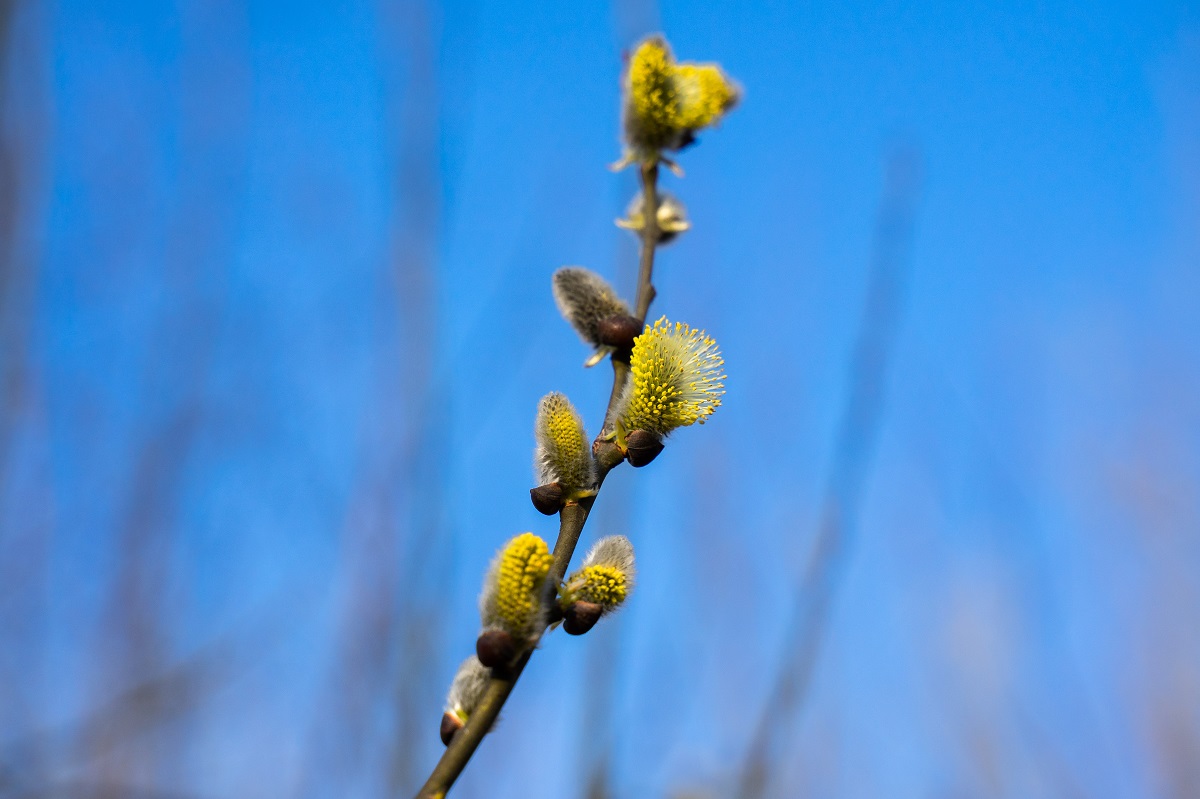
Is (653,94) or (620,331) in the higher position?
(653,94)

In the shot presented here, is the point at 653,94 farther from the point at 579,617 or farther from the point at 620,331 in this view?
the point at 579,617

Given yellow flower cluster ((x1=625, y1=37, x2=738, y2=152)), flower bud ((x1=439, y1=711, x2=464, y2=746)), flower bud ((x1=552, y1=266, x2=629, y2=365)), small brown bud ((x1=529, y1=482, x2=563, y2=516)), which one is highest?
yellow flower cluster ((x1=625, y1=37, x2=738, y2=152))

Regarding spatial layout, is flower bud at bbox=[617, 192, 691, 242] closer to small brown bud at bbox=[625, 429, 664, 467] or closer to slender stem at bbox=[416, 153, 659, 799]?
slender stem at bbox=[416, 153, 659, 799]

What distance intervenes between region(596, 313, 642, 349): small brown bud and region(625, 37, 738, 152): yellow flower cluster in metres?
0.30

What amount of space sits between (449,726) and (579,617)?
141 mm

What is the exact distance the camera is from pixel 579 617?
828mm

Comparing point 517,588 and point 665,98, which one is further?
point 665,98

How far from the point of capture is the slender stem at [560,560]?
696 millimetres

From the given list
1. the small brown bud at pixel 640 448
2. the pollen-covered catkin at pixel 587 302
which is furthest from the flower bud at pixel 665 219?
the small brown bud at pixel 640 448

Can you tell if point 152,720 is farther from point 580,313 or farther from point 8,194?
point 580,313

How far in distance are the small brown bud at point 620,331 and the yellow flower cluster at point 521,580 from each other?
9.5 inches

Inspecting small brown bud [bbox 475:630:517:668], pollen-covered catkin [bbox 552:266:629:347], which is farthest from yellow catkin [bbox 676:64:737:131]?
small brown bud [bbox 475:630:517:668]

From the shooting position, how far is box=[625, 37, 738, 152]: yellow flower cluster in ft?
3.70

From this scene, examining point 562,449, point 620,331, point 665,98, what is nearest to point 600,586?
point 562,449
